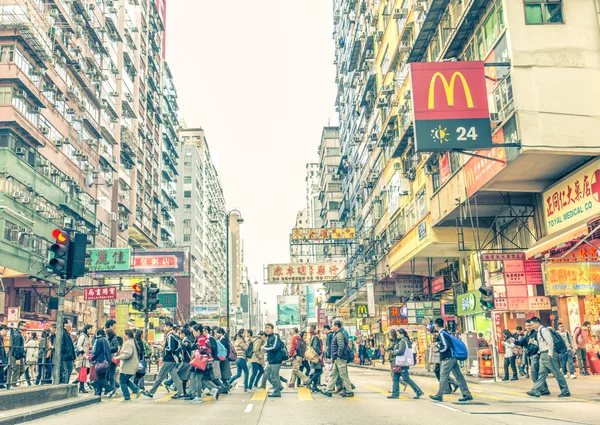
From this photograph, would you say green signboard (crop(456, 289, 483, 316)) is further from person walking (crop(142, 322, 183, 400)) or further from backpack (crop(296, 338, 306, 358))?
person walking (crop(142, 322, 183, 400))

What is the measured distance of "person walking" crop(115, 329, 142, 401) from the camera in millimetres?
14609

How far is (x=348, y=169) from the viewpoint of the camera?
66875mm

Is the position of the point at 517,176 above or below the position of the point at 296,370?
above

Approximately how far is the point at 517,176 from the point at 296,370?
934cm

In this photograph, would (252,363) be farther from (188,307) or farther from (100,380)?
(188,307)

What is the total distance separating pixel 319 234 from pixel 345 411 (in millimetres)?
39404

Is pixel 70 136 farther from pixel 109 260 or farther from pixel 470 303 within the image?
pixel 470 303

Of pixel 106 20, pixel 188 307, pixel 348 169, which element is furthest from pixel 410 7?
pixel 188 307

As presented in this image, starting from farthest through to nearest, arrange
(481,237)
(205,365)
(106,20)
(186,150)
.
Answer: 1. (186,150)
2. (106,20)
3. (481,237)
4. (205,365)

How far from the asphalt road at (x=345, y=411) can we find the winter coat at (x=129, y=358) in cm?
68

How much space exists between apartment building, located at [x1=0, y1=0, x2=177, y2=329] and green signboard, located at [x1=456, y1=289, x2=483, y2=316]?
15525mm

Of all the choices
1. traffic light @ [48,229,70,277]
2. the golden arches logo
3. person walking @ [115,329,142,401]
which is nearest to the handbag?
person walking @ [115,329,142,401]

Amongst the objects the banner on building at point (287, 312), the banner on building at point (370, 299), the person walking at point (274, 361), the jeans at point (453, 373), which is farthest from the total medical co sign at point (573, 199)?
the banner on building at point (287, 312)

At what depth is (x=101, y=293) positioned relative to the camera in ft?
115
